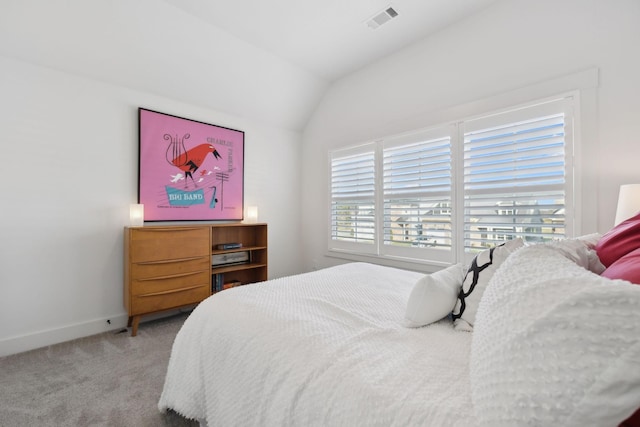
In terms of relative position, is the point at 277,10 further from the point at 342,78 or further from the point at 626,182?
the point at 626,182

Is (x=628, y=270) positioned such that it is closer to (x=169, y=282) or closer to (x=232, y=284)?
(x=169, y=282)

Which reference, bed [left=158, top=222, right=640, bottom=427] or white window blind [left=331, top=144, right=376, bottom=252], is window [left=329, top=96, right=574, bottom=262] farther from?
bed [left=158, top=222, right=640, bottom=427]

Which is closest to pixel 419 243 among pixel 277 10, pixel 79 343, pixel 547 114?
pixel 547 114

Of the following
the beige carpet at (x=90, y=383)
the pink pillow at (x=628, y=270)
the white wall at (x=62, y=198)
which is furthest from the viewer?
the white wall at (x=62, y=198)

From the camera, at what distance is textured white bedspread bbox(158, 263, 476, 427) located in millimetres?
701

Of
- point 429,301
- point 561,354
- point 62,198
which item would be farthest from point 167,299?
point 561,354

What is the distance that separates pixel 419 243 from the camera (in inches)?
112

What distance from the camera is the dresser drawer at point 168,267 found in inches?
95.5

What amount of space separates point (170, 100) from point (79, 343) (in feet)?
8.15

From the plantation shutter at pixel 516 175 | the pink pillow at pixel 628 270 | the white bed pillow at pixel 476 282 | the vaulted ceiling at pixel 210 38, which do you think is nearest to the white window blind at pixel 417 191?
the plantation shutter at pixel 516 175

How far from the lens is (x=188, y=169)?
3029 mm

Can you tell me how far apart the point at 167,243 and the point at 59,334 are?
45.1 inches

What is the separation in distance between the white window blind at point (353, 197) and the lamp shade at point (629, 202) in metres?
2.04

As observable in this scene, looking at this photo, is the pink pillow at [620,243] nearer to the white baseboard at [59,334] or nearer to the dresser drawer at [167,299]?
the dresser drawer at [167,299]
